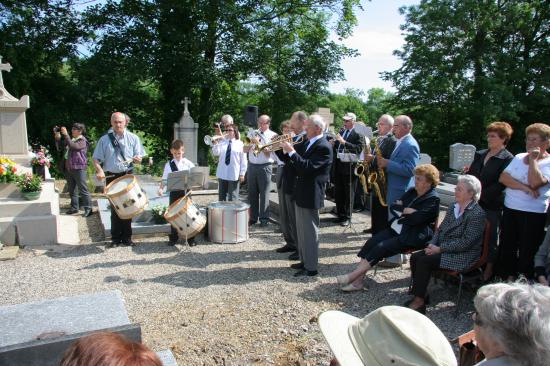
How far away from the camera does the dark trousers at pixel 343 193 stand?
8570mm

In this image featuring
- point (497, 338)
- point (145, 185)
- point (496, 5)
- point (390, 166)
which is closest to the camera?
point (497, 338)

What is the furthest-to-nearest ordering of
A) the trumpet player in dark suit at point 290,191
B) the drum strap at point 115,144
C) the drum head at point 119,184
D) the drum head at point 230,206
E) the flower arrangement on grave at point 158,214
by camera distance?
the flower arrangement on grave at point 158,214
the drum head at point 230,206
the drum strap at point 115,144
the drum head at point 119,184
the trumpet player in dark suit at point 290,191

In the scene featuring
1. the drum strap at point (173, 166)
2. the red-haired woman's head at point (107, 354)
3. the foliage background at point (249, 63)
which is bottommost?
the red-haired woman's head at point (107, 354)

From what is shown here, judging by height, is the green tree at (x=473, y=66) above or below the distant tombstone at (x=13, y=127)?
above

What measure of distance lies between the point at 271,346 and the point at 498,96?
1799 centimetres

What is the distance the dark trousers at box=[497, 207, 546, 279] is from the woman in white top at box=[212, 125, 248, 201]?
14.7 ft

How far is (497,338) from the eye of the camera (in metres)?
1.80

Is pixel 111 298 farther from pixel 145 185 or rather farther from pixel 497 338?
pixel 145 185

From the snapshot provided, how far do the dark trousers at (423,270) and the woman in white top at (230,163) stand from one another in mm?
4128

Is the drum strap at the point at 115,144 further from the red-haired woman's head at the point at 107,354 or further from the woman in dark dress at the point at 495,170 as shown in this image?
the red-haired woman's head at the point at 107,354

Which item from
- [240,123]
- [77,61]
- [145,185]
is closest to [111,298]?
[145,185]

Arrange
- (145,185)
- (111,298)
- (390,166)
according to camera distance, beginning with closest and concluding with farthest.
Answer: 1. (111,298)
2. (390,166)
3. (145,185)

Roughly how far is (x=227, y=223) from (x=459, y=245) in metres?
3.72

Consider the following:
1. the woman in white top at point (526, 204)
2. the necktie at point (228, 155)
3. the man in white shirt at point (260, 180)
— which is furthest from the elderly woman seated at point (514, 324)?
the necktie at point (228, 155)
